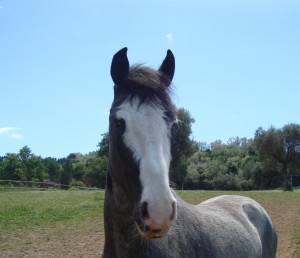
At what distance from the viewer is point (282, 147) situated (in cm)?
5275

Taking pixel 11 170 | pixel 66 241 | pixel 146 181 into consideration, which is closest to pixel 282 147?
Result: pixel 66 241

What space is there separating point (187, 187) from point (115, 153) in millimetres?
56142

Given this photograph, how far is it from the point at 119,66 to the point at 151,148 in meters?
1.11

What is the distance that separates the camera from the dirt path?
41.8 feet

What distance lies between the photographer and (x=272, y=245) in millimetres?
6625

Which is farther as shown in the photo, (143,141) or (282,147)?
(282,147)

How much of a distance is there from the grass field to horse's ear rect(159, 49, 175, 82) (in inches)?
366

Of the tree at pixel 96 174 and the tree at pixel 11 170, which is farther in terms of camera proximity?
the tree at pixel 11 170

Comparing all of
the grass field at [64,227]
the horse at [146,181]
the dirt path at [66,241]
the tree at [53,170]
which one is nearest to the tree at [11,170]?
the tree at [53,170]

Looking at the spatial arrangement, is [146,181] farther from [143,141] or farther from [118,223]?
[118,223]

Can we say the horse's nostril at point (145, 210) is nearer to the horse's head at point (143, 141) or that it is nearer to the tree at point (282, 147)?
the horse's head at point (143, 141)

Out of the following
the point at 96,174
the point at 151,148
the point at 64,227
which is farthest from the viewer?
the point at 96,174

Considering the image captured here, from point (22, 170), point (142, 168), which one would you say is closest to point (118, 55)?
point (142, 168)

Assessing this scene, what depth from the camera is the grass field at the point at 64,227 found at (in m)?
13.1
